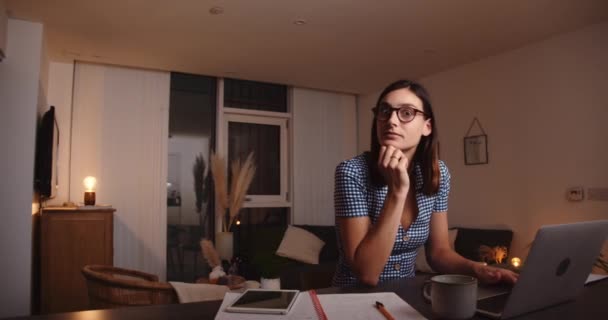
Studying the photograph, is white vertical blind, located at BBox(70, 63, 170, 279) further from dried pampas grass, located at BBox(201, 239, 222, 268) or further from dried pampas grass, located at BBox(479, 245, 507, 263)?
dried pampas grass, located at BBox(479, 245, 507, 263)

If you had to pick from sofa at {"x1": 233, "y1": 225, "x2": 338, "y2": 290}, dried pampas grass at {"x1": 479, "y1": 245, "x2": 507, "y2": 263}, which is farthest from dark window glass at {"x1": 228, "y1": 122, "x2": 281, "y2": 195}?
dried pampas grass at {"x1": 479, "y1": 245, "x2": 507, "y2": 263}

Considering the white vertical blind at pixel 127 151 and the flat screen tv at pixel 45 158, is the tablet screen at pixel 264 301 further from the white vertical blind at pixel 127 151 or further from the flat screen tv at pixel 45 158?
the white vertical blind at pixel 127 151

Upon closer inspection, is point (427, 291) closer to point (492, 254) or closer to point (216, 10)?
point (216, 10)

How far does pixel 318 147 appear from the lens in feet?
18.0

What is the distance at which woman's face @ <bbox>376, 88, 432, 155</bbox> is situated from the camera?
121 cm

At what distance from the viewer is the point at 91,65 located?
4.34m

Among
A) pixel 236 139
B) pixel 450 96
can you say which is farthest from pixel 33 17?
pixel 450 96

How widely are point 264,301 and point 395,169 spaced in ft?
Result: 1.53

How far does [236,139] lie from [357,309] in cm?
440

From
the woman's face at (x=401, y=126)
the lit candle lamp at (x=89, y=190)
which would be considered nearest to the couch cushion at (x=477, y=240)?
the woman's face at (x=401, y=126)

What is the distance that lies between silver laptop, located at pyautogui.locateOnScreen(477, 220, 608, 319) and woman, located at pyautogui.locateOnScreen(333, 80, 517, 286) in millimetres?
134

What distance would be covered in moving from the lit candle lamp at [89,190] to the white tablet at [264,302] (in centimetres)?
340

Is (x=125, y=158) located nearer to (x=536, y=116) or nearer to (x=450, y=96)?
(x=450, y=96)

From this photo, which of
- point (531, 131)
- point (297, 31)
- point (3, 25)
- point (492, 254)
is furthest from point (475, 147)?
point (3, 25)
